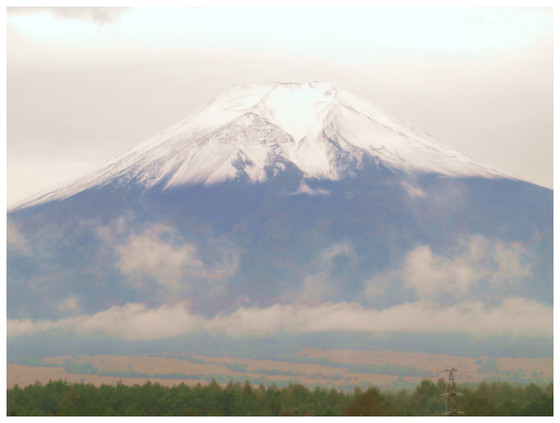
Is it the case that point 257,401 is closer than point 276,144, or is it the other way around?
point 257,401

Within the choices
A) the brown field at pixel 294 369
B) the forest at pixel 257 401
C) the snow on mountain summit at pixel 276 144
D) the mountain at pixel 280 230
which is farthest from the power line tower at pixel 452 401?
the snow on mountain summit at pixel 276 144

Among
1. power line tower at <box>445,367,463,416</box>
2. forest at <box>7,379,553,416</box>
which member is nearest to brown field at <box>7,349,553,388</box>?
forest at <box>7,379,553,416</box>

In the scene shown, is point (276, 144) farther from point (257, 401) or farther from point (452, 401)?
point (452, 401)

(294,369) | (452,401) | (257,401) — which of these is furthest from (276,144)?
(452,401)

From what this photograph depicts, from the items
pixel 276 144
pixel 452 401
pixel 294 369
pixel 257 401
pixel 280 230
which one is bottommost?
pixel 257 401

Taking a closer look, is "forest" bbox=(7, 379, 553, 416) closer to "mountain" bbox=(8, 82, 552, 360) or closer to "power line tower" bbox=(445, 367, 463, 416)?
"power line tower" bbox=(445, 367, 463, 416)

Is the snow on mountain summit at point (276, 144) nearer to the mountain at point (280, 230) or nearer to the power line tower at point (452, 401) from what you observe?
the mountain at point (280, 230)
